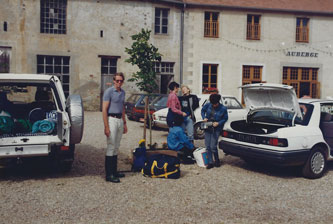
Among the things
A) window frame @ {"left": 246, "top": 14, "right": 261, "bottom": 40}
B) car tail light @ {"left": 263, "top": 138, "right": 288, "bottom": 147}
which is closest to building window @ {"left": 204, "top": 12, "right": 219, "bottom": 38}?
window frame @ {"left": 246, "top": 14, "right": 261, "bottom": 40}

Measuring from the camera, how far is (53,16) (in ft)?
63.5

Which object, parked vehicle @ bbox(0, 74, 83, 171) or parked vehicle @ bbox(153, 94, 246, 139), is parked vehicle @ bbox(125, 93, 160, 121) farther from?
parked vehicle @ bbox(0, 74, 83, 171)

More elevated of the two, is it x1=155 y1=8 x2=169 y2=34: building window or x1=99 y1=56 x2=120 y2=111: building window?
x1=155 y1=8 x2=169 y2=34: building window

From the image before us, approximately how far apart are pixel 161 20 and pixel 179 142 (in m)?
14.8

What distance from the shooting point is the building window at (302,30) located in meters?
22.3

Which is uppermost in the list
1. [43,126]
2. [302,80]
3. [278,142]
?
[302,80]

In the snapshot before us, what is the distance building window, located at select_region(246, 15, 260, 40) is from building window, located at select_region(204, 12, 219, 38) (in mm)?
2099

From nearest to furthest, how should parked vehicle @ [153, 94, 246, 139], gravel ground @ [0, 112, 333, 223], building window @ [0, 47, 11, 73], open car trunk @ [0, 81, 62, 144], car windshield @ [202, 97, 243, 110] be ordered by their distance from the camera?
gravel ground @ [0, 112, 333, 223], open car trunk @ [0, 81, 62, 144], parked vehicle @ [153, 94, 246, 139], car windshield @ [202, 97, 243, 110], building window @ [0, 47, 11, 73]

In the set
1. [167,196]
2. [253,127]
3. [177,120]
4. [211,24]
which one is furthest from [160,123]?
[211,24]

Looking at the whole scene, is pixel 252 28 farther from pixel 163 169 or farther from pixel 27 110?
pixel 163 169

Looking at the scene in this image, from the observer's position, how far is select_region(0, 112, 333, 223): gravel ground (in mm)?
4539

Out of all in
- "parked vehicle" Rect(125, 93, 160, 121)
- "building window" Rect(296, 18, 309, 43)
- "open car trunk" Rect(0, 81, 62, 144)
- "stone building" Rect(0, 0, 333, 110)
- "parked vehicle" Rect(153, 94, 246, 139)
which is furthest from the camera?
"building window" Rect(296, 18, 309, 43)

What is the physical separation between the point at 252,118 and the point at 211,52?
14386 millimetres

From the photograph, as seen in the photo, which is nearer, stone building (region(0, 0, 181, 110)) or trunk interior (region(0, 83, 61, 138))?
trunk interior (region(0, 83, 61, 138))
